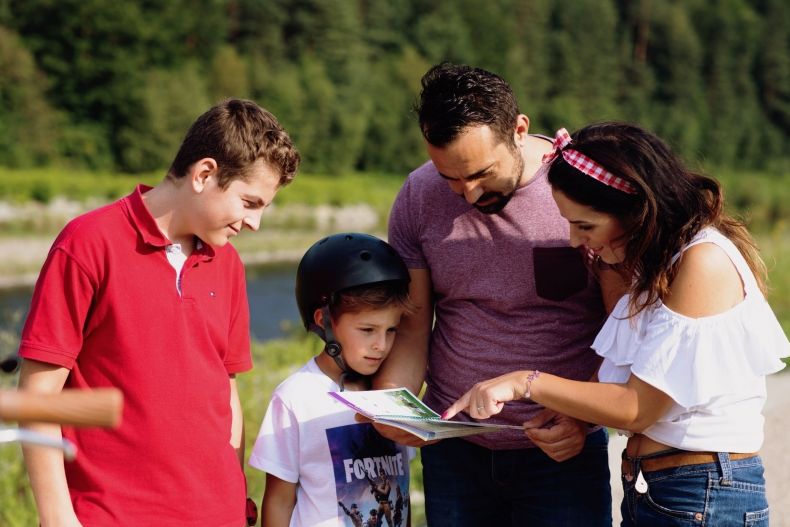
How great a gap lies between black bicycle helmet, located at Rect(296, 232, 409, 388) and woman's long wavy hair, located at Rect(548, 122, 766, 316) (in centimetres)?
79

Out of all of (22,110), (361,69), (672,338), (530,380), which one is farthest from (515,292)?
(361,69)

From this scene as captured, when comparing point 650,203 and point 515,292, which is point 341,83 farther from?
point 650,203

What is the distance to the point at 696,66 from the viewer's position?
70.2m

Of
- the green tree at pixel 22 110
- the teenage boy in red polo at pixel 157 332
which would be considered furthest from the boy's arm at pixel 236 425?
the green tree at pixel 22 110

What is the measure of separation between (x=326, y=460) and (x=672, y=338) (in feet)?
4.03

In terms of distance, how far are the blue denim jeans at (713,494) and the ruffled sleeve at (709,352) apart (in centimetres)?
20

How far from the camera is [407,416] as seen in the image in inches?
113

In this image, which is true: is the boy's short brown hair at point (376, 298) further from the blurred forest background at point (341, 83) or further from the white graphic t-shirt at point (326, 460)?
the blurred forest background at point (341, 83)

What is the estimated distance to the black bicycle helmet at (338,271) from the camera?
331cm

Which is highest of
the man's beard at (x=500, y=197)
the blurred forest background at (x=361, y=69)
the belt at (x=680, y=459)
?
the blurred forest background at (x=361, y=69)

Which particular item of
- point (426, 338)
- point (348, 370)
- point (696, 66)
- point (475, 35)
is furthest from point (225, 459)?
point (696, 66)

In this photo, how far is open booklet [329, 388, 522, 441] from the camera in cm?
281

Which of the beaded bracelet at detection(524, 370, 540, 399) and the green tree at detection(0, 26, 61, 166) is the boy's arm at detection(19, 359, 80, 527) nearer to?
the beaded bracelet at detection(524, 370, 540, 399)

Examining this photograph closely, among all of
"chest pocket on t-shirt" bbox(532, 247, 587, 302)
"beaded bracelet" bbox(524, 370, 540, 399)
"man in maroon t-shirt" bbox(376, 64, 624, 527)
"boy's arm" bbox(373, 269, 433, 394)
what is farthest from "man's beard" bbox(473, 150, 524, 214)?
"beaded bracelet" bbox(524, 370, 540, 399)
